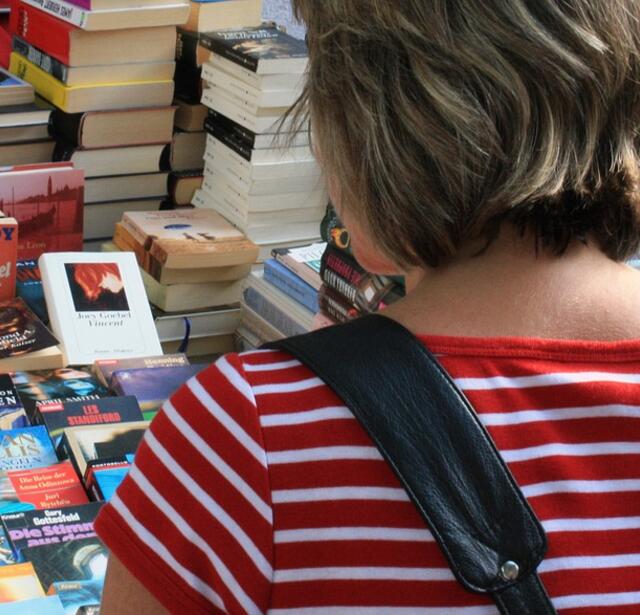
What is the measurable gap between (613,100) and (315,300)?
1.54 m

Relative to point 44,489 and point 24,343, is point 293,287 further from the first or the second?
point 44,489

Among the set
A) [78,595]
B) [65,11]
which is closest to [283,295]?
[65,11]

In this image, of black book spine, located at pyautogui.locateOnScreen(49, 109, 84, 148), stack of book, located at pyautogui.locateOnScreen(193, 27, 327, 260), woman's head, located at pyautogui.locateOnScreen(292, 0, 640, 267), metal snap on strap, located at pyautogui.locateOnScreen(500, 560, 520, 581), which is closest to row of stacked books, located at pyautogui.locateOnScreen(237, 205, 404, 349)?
stack of book, located at pyautogui.locateOnScreen(193, 27, 327, 260)

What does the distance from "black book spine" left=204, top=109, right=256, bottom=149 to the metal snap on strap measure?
6.53 feet

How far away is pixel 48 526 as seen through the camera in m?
1.54

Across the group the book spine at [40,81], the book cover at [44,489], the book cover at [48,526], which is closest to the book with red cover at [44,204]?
the book spine at [40,81]

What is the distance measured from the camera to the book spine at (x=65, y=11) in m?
2.51

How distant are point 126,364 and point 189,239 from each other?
1.85 ft

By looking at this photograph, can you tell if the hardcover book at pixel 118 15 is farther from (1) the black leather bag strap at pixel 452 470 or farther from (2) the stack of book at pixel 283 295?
(1) the black leather bag strap at pixel 452 470

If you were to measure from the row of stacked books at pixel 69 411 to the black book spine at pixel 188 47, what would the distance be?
2.34 feet

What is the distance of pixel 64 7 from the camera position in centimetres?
255

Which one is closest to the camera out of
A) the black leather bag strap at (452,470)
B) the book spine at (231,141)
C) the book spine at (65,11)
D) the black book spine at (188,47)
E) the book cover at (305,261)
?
the black leather bag strap at (452,470)

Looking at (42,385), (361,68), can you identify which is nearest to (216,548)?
(361,68)

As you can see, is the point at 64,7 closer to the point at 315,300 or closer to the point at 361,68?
the point at 315,300
